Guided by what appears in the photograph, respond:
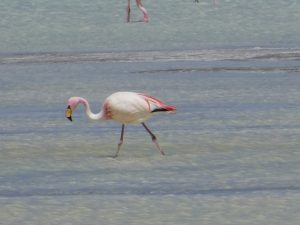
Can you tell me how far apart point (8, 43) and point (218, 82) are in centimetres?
722

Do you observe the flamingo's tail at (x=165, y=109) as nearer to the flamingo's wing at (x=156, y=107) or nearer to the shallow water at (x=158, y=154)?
the flamingo's wing at (x=156, y=107)

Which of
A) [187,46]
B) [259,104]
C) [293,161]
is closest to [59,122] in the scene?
[259,104]

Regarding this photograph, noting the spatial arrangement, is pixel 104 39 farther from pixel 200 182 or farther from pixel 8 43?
pixel 200 182

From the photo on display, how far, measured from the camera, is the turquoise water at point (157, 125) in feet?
27.7

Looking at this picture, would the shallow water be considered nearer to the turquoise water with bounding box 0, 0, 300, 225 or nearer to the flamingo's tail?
the turquoise water with bounding box 0, 0, 300, 225

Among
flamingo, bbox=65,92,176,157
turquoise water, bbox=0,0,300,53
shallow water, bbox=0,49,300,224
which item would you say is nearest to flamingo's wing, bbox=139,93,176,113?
flamingo, bbox=65,92,176,157

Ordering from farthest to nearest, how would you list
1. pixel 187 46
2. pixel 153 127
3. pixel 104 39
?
pixel 104 39
pixel 187 46
pixel 153 127

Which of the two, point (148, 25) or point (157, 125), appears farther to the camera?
point (148, 25)

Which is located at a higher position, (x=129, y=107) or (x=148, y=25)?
(x=148, y=25)

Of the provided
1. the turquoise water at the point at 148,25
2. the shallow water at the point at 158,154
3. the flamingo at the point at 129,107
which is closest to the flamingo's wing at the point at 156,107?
the flamingo at the point at 129,107

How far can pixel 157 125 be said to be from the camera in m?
12.5

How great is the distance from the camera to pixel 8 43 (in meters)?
22.5

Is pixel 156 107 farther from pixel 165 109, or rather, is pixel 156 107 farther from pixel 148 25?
pixel 148 25

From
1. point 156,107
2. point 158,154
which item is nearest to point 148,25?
point 158,154
